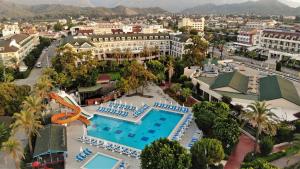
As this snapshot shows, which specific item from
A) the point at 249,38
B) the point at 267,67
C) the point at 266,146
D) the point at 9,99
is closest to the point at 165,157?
A: the point at 266,146

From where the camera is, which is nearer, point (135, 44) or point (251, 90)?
point (251, 90)

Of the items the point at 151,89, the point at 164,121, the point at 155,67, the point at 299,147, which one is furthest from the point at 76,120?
the point at 299,147

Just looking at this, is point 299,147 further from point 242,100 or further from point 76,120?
point 76,120

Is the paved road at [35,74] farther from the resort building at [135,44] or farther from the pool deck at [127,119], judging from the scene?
the pool deck at [127,119]

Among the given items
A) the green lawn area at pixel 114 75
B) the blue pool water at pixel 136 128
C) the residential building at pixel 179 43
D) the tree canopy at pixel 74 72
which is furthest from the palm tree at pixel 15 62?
the residential building at pixel 179 43

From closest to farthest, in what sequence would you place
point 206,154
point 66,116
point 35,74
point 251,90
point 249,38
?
point 206,154
point 66,116
point 251,90
point 35,74
point 249,38

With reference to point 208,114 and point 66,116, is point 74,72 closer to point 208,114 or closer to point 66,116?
point 66,116
